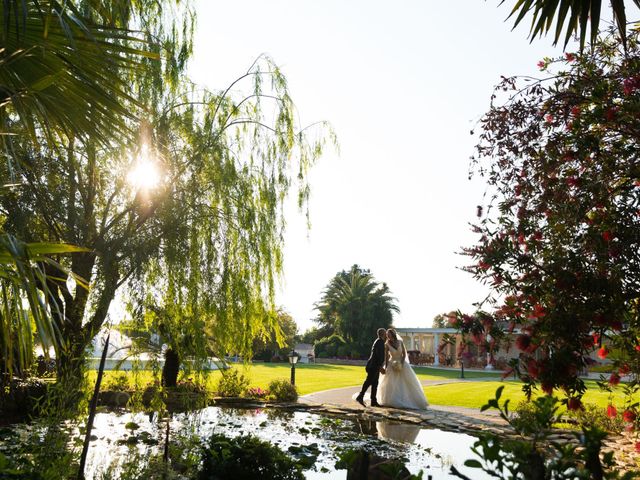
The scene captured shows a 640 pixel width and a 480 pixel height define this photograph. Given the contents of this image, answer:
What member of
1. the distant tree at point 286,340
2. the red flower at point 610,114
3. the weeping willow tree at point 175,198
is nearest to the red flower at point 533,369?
the red flower at point 610,114

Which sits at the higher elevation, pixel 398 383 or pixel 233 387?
pixel 398 383

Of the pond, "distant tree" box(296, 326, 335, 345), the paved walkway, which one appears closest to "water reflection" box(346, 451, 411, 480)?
the pond

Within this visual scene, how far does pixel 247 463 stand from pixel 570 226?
396 cm

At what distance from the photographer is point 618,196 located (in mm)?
4969

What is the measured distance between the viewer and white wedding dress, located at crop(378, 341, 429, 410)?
1430cm

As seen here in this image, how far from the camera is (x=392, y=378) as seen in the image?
1481 cm

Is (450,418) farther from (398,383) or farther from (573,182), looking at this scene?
(573,182)

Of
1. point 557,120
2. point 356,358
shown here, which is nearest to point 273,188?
point 557,120

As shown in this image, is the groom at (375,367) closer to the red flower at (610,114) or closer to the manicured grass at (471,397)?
the manicured grass at (471,397)

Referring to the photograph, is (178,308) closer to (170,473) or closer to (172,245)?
(172,245)

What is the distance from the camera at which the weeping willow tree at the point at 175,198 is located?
9008mm

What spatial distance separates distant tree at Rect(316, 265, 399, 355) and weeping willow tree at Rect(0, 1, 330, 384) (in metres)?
34.4

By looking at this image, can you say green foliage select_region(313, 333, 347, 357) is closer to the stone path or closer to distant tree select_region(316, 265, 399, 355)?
distant tree select_region(316, 265, 399, 355)

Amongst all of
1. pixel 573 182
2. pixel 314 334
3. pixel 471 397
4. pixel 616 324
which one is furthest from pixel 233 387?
pixel 314 334
